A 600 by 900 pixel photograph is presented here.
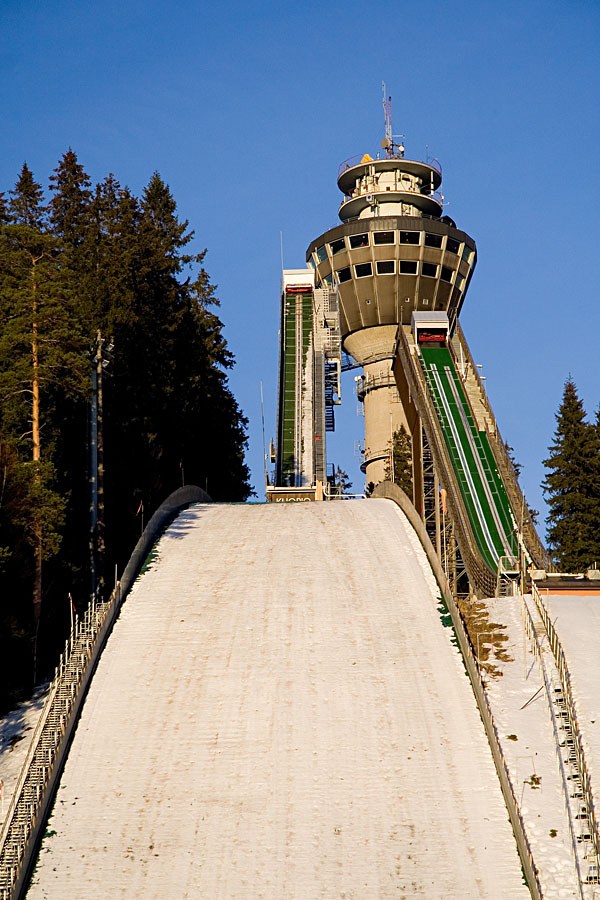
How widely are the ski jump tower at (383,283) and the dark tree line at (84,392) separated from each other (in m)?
12.1

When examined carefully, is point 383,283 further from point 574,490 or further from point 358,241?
point 574,490

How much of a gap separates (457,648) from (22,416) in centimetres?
1374

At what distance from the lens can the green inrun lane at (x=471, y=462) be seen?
41.0m

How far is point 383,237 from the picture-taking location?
76250 mm

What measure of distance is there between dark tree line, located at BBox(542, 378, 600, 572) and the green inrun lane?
4.87 m

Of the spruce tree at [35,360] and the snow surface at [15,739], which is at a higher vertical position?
the spruce tree at [35,360]

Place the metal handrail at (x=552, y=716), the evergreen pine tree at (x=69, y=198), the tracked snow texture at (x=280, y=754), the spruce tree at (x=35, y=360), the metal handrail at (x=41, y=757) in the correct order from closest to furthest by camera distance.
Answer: the tracked snow texture at (x=280, y=754) → the metal handrail at (x=41, y=757) → the metal handrail at (x=552, y=716) → the spruce tree at (x=35, y=360) → the evergreen pine tree at (x=69, y=198)

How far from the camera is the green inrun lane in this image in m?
41.0

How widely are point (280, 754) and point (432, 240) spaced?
6043 centimetres

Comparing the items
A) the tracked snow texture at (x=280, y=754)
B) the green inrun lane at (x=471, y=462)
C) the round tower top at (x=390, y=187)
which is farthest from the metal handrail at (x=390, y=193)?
the tracked snow texture at (x=280, y=754)

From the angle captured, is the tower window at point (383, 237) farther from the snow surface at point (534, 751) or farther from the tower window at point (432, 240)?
the snow surface at point (534, 751)

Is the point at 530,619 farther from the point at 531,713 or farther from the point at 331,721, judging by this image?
the point at 331,721

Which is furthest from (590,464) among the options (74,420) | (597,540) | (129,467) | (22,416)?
(22,416)

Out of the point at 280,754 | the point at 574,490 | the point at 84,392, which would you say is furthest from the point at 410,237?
the point at 280,754
